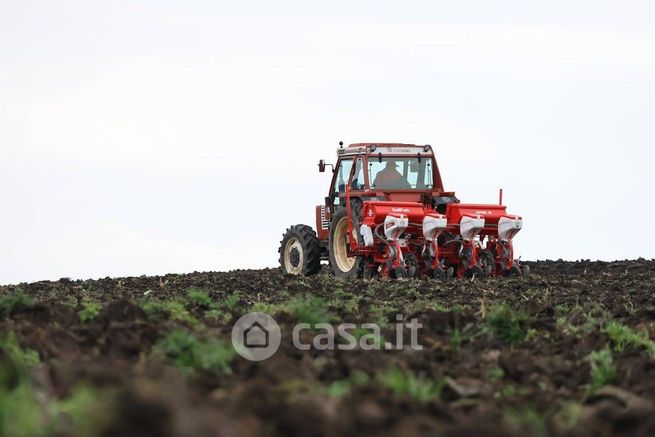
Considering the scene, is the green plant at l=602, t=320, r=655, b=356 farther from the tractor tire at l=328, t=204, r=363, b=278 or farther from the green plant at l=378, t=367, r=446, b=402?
the tractor tire at l=328, t=204, r=363, b=278

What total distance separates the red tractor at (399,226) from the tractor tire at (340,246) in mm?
19

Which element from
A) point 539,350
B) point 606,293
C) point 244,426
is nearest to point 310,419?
point 244,426

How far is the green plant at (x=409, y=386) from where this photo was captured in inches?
239

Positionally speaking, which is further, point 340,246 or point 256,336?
point 340,246

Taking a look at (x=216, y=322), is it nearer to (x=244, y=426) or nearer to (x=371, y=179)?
(x=244, y=426)

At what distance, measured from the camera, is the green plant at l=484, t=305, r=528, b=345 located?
31.0 feet

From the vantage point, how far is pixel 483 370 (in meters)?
7.59

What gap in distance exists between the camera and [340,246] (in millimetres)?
21469

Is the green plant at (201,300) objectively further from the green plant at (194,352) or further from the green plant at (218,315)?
the green plant at (194,352)

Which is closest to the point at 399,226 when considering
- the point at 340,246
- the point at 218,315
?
the point at 340,246

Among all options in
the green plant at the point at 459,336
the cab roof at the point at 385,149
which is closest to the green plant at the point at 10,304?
the green plant at the point at 459,336

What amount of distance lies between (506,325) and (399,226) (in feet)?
31.4

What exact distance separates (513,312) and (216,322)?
2546 millimetres

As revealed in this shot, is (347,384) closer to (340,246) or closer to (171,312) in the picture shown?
(171,312)
